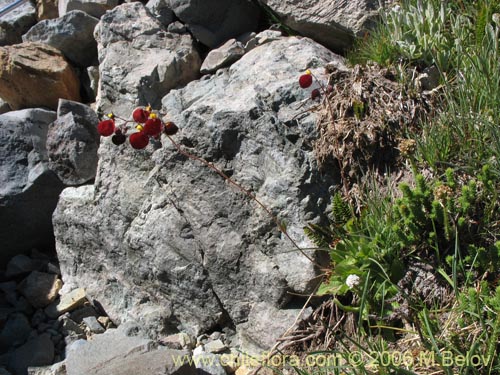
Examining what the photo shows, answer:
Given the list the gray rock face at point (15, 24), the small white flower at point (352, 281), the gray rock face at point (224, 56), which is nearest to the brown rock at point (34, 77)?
the gray rock face at point (15, 24)

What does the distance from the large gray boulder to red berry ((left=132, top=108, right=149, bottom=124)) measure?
23.2 inches

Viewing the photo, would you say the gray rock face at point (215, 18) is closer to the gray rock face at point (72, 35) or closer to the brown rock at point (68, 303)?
the gray rock face at point (72, 35)

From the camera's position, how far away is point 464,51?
3.73m

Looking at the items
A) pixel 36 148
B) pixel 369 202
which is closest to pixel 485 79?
pixel 369 202

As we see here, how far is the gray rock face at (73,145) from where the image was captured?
5074mm

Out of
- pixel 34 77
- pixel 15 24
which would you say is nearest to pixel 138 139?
pixel 34 77

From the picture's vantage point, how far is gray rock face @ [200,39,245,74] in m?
4.73

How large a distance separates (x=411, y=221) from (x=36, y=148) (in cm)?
341

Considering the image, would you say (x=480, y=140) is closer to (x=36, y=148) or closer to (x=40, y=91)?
(x=36, y=148)

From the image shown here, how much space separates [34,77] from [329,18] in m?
2.85

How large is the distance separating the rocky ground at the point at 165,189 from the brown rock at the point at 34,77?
0.01 metres

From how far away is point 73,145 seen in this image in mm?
5070

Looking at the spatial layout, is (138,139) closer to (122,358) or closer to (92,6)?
(122,358)

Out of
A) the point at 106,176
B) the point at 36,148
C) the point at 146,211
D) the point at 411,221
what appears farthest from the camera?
the point at 36,148
